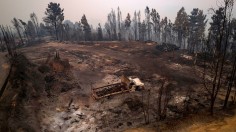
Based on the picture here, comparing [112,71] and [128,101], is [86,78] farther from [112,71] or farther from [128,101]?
[128,101]

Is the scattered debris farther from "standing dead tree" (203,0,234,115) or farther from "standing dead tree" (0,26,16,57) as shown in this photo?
"standing dead tree" (0,26,16,57)

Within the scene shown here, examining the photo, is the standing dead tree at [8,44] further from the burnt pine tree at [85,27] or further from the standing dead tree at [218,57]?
the standing dead tree at [218,57]

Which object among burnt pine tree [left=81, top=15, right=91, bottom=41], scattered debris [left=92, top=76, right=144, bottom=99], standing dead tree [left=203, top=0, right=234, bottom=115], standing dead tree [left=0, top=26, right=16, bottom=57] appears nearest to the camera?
standing dead tree [left=203, top=0, right=234, bottom=115]

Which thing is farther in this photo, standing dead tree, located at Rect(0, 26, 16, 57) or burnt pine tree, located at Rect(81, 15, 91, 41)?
burnt pine tree, located at Rect(81, 15, 91, 41)

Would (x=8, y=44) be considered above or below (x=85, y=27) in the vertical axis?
below

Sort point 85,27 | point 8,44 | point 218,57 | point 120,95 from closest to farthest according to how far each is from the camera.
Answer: point 218,57
point 120,95
point 8,44
point 85,27

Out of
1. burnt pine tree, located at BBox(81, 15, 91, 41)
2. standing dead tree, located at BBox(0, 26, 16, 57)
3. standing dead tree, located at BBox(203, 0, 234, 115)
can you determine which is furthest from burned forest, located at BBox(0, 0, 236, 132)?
burnt pine tree, located at BBox(81, 15, 91, 41)

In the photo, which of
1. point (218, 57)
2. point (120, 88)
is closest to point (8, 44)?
point (120, 88)

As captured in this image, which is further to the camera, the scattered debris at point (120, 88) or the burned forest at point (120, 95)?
the scattered debris at point (120, 88)

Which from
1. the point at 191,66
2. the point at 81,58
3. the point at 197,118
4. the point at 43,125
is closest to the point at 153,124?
the point at 197,118

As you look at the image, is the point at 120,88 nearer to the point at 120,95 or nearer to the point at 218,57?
the point at 120,95

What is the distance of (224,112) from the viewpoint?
58.0ft

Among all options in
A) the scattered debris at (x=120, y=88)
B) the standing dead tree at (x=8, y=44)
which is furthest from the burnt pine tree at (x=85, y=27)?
the scattered debris at (x=120, y=88)

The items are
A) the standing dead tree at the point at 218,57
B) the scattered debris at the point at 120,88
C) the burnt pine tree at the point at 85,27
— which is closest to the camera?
the standing dead tree at the point at 218,57
